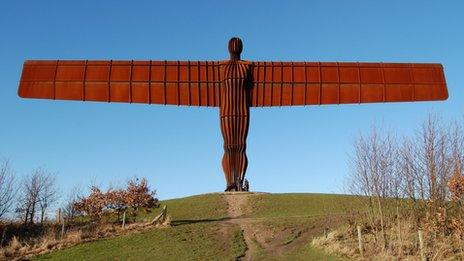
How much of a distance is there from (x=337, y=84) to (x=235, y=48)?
6.73 metres

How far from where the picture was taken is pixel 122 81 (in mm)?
34250

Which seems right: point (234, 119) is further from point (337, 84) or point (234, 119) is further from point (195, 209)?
point (195, 209)

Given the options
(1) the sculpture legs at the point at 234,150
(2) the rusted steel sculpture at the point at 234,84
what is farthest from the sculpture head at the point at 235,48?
(1) the sculpture legs at the point at 234,150

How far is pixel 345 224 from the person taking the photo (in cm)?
2827

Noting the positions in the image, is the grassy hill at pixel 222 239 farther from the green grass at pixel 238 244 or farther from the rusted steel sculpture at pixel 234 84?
the rusted steel sculpture at pixel 234 84

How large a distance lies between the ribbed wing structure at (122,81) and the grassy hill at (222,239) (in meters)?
7.55

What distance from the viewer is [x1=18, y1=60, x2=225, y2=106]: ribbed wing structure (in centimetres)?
3403

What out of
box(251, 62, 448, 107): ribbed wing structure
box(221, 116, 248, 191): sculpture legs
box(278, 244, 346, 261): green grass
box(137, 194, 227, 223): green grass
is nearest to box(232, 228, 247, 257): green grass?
box(278, 244, 346, 261): green grass

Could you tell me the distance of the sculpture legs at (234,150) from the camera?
1366 inches

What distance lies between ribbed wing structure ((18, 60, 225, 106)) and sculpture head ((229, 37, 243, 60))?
1.77 meters

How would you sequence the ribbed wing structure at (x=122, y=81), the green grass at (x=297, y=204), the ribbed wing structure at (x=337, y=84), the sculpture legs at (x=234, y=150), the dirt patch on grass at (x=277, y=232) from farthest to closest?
the green grass at (x=297, y=204)
the ribbed wing structure at (x=337, y=84)
the sculpture legs at (x=234, y=150)
the ribbed wing structure at (x=122, y=81)
the dirt patch on grass at (x=277, y=232)

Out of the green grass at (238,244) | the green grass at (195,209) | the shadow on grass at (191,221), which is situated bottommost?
the green grass at (238,244)

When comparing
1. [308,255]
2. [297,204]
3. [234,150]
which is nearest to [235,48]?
[234,150]

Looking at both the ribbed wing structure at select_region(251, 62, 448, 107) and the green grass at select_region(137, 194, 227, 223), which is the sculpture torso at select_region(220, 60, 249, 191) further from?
the green grass at select_region(137, 194, 227, 223)
